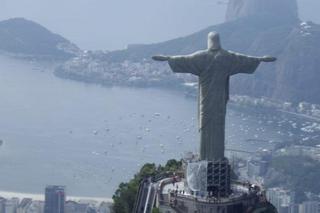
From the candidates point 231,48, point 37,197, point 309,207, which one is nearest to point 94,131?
point 37,197

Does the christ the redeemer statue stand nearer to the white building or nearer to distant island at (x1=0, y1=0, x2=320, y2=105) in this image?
the white building

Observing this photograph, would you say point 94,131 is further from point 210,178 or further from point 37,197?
point 210,178

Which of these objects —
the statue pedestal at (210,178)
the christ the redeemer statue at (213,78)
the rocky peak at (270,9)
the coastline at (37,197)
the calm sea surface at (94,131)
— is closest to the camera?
the statue pedestal at (210,178)

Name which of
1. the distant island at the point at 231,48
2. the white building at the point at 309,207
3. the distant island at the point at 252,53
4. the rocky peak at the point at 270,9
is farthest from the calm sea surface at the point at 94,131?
the rocky peak at the point at 270,9

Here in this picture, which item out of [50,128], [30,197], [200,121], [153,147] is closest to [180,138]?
[153,147]

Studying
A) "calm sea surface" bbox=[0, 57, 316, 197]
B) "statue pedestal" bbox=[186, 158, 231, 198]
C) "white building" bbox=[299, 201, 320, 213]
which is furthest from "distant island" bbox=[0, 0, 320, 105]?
"statue pedestal" bbox=[186, 158, 231, 198]

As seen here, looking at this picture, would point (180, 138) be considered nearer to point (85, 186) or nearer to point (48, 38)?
point (85, 186)

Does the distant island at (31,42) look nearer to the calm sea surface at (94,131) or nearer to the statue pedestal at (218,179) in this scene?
the calm sea surface at (94,131)
